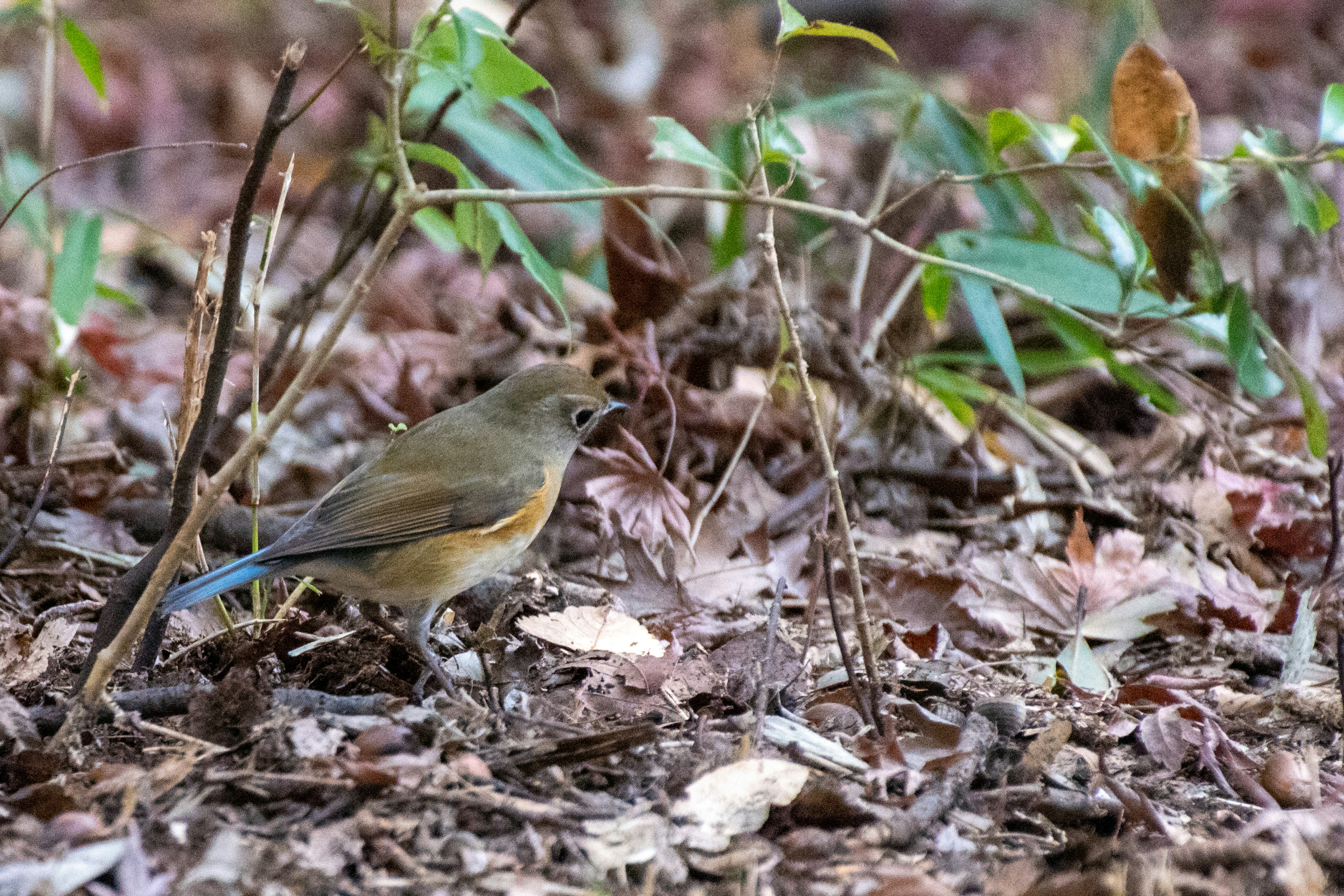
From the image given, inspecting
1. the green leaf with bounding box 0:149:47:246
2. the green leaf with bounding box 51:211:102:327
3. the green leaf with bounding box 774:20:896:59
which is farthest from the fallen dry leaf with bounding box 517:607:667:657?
the green leaf with bounding box 0:149:47:246

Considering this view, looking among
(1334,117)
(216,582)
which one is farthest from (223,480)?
(1334,117)

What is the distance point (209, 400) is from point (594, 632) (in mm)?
1132

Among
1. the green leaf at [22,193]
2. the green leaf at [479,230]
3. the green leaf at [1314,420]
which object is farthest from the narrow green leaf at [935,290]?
the green leaf at [22,193]

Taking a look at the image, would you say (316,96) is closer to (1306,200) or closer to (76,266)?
(76,266)

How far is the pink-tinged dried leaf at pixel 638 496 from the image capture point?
3.63m

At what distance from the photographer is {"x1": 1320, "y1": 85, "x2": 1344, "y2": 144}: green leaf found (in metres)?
3.53

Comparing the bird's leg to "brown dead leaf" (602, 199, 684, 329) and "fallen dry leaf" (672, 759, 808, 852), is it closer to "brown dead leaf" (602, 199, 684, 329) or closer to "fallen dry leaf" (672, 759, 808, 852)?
"fallen dry leaf" (672, 759, 808, 852)

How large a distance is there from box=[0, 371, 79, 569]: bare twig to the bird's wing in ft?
2.05

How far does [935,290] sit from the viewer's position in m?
4.30

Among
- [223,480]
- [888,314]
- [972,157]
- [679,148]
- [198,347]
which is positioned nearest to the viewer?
[223,480]

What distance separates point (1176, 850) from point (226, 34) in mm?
10154

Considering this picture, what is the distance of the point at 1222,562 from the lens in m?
4.25

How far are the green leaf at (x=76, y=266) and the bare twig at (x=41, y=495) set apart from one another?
26cm

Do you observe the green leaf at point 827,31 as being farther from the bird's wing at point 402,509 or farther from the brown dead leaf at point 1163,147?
the bird's wing at point 402,509
